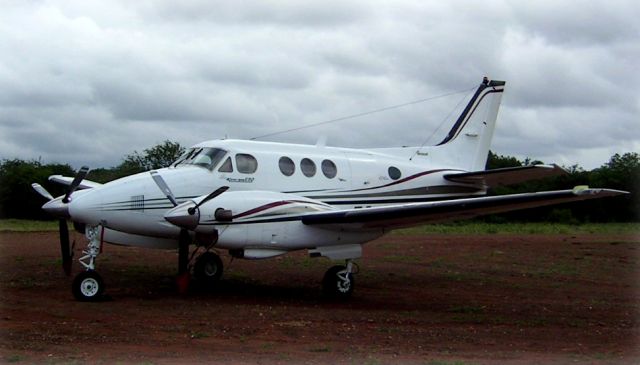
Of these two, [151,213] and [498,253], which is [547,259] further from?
[151,213]

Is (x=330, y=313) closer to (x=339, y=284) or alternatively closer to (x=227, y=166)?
(x=339, y=284)

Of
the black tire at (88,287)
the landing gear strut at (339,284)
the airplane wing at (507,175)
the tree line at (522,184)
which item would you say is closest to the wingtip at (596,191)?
the airplane wing at (507,175)

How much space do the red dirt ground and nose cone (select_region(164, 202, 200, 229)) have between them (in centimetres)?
141

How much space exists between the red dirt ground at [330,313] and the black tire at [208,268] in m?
0.40

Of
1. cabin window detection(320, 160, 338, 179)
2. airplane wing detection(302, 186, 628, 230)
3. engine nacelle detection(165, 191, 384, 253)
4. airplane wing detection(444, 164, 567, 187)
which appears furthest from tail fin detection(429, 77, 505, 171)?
engine nacelle detection(165, 191, 384, 253)

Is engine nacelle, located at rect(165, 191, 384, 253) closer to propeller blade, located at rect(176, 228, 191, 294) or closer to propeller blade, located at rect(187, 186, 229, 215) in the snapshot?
propeller blade, located at rect(187, 186, 229, 215)

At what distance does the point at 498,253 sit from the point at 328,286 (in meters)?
10.5

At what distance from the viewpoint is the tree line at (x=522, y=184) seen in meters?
39.5

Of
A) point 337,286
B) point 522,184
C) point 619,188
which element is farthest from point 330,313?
point 619,188

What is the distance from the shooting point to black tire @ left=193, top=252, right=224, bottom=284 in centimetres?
1689

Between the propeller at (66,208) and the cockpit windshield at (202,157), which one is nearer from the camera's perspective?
the propeller at (66,208)

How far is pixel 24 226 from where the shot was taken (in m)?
36.8

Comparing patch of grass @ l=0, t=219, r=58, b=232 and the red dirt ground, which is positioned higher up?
patch of grass @ l=0, t=219, r=58, b=232

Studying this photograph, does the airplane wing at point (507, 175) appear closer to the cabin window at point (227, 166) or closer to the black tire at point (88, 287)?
the cabin window at point (227, 166)
